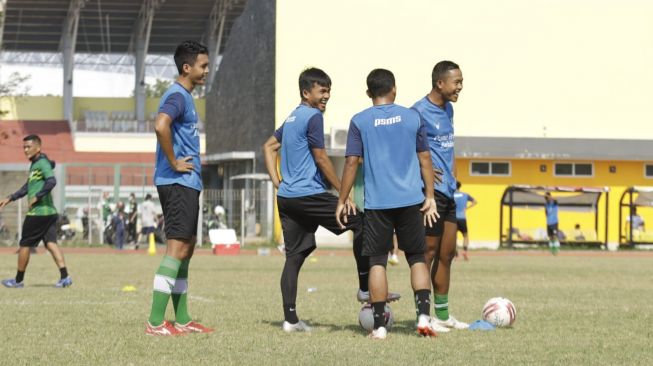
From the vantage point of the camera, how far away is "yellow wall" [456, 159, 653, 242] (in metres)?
43.7

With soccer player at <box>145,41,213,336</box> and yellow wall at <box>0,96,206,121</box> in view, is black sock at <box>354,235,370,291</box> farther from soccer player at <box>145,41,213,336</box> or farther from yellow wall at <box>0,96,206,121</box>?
yellow wall at <box>0,96,206,121</box>

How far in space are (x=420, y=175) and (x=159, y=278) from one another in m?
2.18

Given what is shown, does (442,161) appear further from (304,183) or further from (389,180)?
(304,183)

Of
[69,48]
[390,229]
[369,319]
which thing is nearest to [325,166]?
[390,229]

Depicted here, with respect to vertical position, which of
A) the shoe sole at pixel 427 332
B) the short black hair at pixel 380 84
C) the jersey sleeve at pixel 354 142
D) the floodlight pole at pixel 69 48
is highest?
the floodlight pole at pixel 69 48

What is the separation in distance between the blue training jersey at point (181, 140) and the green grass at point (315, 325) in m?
1.23

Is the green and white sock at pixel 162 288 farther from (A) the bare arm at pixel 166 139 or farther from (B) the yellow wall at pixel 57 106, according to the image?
(B) the yellow wall at pixel 57 106

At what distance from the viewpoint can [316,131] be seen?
10.2m

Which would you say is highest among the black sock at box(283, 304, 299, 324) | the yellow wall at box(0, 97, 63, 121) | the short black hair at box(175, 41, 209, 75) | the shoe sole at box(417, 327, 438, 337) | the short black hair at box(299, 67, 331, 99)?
the yellow wall at box(0, 97, 63, 121)

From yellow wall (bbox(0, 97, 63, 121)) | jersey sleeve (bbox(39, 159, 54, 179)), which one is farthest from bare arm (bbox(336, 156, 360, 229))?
yellow wall (bbox(0, 97, 63, 121))

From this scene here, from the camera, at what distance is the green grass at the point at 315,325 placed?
27.1 feet

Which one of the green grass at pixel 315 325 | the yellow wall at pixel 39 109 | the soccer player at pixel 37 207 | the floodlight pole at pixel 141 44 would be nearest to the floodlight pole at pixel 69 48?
the yellow wall at pixel 39 109

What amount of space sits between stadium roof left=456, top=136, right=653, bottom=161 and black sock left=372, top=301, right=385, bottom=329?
3479 cm

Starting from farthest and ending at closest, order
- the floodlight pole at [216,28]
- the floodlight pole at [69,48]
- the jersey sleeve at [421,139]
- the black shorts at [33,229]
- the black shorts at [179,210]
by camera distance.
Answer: the floodlight pole at [216,28]
the floodlight pole at [69,48]
the black shorts at [33,229]
the black shorts at [179,210]
the jersey sleeve at [421,139]
